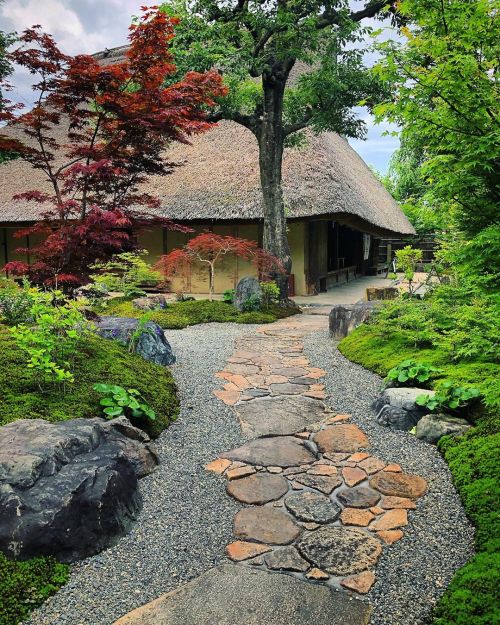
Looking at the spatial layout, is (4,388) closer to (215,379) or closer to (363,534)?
(215,379)

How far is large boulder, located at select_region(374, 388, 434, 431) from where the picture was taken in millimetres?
3836

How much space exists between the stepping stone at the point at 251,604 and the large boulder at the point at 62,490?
540 millimetres

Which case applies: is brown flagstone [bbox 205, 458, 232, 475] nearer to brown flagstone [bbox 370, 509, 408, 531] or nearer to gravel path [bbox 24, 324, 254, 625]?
gravel path [bbox 24, 324, 254, 625]

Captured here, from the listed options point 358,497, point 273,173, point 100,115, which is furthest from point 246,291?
point 358,497

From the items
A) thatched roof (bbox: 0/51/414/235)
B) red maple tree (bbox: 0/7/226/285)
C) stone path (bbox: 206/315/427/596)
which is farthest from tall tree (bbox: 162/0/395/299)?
stone path (bbox: 206/315/427/596)

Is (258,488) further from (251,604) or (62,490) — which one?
(62,490)

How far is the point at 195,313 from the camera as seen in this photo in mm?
8969

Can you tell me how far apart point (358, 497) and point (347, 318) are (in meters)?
4.50

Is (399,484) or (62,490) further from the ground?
(62,490)

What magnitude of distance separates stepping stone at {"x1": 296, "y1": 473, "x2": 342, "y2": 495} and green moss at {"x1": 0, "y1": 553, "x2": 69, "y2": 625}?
4.72ft

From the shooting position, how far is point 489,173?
279 centimetres

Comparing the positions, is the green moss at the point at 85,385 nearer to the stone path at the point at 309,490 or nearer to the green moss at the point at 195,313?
the stone path at the point at 309,490

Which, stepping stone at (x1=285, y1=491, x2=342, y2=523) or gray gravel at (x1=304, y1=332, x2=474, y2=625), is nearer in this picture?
gray gravel at (x1=304, y1=332, x2=474, y2=625)

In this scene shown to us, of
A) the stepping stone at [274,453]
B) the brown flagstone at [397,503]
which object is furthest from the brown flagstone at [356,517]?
the stepping stone at [274,453]
